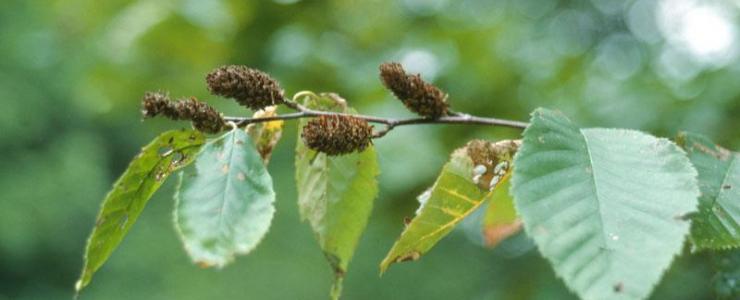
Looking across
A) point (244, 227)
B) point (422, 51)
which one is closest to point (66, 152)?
point (422, 51)

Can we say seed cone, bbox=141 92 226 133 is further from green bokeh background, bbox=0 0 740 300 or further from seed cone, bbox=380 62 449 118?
green bokeh background, bbox=0 0 740 300

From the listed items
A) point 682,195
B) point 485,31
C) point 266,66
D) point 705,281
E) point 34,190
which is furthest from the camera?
point 34,190

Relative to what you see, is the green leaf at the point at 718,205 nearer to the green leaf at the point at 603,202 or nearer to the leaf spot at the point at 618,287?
the green leaf at the point at 603,202

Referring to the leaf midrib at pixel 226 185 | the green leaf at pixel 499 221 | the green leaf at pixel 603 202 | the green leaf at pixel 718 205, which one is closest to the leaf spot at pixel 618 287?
the green leaf at pixel 603 202

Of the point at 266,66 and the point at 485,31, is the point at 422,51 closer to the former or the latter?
the point at 485,31

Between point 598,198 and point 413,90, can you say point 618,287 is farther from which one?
point 413,90

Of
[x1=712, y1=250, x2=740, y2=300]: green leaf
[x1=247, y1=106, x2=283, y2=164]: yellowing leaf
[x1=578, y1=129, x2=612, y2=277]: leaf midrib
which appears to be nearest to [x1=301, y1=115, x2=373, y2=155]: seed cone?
[x1=247, y1=106, x2=283, y2=164]: yellowing leaf
